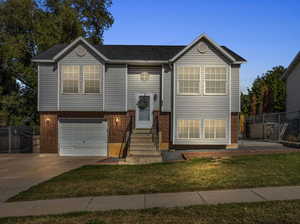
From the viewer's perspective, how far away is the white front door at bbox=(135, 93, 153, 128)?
17.2m

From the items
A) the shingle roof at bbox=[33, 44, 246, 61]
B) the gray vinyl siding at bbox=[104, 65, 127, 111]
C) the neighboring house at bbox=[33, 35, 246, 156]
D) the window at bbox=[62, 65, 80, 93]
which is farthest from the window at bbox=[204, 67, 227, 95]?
the window at bbox=[62, 65, 80, 93]

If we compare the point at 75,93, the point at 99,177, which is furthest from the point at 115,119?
the point at 99,177

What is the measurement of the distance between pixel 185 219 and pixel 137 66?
13190 millimetres

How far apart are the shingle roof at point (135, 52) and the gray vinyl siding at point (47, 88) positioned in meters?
0.72

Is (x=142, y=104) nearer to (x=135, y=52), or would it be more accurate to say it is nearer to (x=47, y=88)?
(x=135, y=52)

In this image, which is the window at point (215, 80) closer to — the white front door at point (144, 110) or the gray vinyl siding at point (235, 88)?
the gray vinyl siding at point (235, 88)

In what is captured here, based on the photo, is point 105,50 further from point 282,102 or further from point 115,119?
point 282,102

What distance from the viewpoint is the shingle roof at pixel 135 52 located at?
17.1m

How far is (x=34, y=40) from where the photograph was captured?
28.6 metres

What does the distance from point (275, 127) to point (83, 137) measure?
14.6 m

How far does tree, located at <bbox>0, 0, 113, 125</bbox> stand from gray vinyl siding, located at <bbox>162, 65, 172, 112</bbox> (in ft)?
55.9

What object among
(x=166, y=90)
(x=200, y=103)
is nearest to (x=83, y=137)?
(x=166, y=90)

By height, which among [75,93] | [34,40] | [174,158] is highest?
[34,40]

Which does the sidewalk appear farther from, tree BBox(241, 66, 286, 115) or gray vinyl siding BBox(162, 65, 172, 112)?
tree BBox(241, 66, 286, 115)
